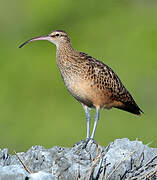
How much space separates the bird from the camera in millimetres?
11461

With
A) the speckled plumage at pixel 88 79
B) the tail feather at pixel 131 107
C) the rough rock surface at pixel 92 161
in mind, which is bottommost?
the rough rock surface at pixel 92 161

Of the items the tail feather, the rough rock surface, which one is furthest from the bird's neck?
the rough rock surface

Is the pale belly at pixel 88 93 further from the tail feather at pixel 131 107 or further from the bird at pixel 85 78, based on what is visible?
the tail feather at pixel 131 107

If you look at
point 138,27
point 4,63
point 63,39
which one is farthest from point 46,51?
point 63,39

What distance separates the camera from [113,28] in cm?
2552

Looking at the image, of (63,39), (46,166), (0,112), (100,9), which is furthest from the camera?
(100,9)

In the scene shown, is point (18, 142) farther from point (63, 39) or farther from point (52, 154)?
point (52, 154)

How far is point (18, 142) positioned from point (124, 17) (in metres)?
10.0

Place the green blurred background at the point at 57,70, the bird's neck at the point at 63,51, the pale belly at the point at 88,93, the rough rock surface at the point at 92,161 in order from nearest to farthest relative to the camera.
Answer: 1. the rough rock surface at the point at 92,161
2. the pale belly at the point at 88,93
3. the bird's neck at the point at 63,51
4. the green blurred background at the point at 57,70

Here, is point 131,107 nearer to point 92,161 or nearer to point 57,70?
point 92,161

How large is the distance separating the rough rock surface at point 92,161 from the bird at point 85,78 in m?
1.83

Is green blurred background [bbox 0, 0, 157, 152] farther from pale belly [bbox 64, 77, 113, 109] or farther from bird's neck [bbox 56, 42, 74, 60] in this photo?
bird's neck [bbox 56, 42, 74, 60]

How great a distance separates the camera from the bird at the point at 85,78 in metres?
11.5

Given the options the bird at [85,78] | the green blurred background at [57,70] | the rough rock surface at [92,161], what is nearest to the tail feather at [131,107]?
the bird at [85,78]
